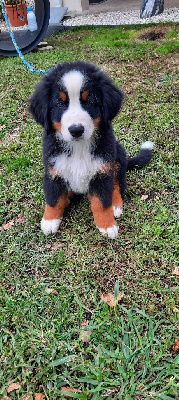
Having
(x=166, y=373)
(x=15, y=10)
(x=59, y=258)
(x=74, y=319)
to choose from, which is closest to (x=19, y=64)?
(x=15, y=10)

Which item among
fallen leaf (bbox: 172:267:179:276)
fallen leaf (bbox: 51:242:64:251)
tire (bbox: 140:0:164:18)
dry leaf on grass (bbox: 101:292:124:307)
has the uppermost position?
tire (bbox: 140:0:164:18)

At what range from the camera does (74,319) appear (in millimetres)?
2098

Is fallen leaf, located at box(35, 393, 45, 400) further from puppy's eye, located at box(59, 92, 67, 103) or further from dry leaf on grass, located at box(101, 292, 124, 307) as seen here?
puppy's eye, located at box(59, 92, 67, 103)

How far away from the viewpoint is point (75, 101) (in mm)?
1970

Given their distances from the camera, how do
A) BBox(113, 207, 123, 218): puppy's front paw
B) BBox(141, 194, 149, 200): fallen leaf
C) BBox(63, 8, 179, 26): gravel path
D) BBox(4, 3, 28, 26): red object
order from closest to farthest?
1. BBox(113, 207, 123, 218): puppy's front paw
2. BBox(141, 194, 149, 200): fallen leaf
3. BBox(4, 3, 28, 26): red object
4. BBox(63, 8, 179, 26): gravel path

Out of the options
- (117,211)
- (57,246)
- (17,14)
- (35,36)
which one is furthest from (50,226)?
(17,14)

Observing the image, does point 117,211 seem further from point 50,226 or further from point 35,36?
point 35,36

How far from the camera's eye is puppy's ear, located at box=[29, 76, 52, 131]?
2053 millimetres

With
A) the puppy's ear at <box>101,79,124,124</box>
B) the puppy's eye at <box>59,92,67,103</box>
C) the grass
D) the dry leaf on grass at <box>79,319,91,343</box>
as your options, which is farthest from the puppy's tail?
the dry leaf on grass at <box>79,319,91,343</box>

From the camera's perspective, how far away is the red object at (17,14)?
296 inches

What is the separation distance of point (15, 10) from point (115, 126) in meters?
5.35

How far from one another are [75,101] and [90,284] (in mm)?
1196

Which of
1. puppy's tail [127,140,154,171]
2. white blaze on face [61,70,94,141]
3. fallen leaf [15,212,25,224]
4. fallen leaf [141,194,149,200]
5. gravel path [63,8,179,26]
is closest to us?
white blaze on face [61,70,94,141]

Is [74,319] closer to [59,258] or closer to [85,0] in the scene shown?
[59,258]
